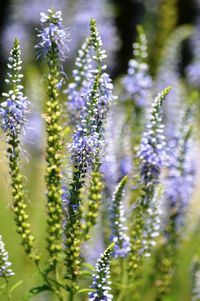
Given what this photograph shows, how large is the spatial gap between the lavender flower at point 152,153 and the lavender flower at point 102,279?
819 millimetres

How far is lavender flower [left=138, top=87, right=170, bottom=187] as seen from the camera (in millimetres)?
3521

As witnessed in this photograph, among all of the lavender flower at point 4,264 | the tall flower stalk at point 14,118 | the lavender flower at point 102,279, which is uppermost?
the tall flower stalk at point 14,118

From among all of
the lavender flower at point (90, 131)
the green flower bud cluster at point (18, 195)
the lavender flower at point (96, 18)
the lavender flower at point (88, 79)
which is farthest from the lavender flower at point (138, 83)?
the lavender flower at point (96, 18)

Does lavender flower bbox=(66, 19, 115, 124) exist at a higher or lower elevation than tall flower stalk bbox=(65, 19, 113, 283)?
higher

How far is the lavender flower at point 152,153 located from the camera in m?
3.52

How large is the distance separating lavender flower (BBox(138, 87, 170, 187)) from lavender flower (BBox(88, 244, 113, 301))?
819mm

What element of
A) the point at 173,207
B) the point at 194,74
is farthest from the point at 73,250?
the point at 194,74

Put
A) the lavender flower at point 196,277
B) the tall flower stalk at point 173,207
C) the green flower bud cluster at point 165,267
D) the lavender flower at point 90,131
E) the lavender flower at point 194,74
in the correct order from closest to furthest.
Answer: the lavender flower at point 90,131 < the lavender flower at point 196,277 < the tall flower stalk at point 173,207 < the green flower bud cluster at point 165,267 < the lavender flower at point 194,74

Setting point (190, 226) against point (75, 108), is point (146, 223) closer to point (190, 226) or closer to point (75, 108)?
point (75, 108)

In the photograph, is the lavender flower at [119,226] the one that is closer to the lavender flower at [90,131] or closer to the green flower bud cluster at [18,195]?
the lavender flower at [90,131]

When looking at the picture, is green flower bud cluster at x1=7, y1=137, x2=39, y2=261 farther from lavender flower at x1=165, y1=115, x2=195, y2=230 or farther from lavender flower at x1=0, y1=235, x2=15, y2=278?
lavender flower at x1=165, y1=115, x2=195, y2=230

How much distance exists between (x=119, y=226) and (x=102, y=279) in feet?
2.33

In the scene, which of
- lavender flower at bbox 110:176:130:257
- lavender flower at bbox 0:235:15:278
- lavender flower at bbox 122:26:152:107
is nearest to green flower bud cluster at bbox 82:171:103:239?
lavender flower at bbox 110:176:130:257

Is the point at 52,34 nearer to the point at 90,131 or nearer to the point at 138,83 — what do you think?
the point at 90,131
